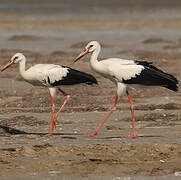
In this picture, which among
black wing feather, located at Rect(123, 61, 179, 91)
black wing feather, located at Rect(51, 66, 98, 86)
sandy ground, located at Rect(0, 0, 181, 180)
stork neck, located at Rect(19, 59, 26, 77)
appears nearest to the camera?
sandy ground, located at Rect(0, 0, 181, 180)

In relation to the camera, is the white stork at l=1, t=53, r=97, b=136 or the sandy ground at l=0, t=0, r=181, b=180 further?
the white stork at l=1, t=53, r=97, b=136

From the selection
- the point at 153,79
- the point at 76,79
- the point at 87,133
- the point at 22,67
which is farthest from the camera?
the point at 22,67

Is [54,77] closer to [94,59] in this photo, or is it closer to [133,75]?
[94,59]

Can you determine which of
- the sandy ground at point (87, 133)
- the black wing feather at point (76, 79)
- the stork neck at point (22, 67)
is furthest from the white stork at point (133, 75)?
the stork neck at point (22, 67)

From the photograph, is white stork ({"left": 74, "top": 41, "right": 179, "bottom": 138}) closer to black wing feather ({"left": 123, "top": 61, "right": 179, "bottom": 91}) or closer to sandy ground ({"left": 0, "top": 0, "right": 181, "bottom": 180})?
black wing feather ({"left": 123, "top": 61, "right": 179, "bottom": 91})

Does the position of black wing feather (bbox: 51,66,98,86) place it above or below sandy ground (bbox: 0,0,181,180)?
above

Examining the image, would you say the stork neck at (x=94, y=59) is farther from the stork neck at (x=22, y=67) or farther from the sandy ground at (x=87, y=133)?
the stork neck at (x=22, y=67)

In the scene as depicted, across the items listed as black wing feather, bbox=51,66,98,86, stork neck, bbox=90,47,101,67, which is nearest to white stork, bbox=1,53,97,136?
black wing feather, bbox=51,66,98,86

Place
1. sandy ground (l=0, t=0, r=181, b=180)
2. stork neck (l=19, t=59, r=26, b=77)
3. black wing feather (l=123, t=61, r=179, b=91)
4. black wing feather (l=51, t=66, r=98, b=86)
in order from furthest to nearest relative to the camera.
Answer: stork neck (l=19, t=59, r=26, b=77), black wing feather (l=51, t=66, r=98, b=86), black wing feather (l=123, t=61, r=179, b=91), sandy ground (l=0, t=0, r=181, b=180)

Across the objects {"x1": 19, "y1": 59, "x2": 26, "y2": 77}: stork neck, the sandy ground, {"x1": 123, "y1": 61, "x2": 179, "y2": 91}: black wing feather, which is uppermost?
{"x1": 19, "y1": 59, "x2": 26, "y2": 77}: stork neck

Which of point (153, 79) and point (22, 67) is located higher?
point (22, 67)

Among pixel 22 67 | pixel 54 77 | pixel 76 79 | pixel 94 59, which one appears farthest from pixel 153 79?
pixel 22 67

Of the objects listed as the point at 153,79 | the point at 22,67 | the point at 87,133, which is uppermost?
the point at 22,67

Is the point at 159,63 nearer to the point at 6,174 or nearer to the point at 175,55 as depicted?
the point at 175,55
